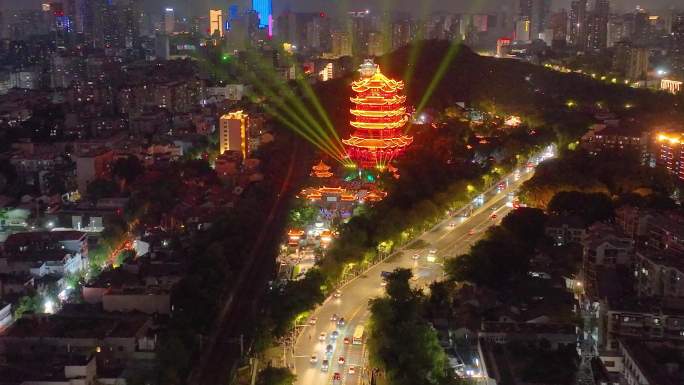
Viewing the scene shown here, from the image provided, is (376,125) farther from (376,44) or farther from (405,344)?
(376,44)

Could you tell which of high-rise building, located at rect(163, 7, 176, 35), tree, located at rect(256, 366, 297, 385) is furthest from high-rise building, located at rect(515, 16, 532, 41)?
tree, located at rect(256, 366, 297, 385)

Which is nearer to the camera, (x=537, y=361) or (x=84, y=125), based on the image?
(x=537, y=361)

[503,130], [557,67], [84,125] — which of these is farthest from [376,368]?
[557,67]

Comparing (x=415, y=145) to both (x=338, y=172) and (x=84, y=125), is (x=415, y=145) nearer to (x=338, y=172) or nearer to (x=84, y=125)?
(x=338, y=172)

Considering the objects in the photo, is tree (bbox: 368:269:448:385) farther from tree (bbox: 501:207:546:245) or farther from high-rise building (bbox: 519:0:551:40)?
high-rise building (bbox: 519:0:551:40)

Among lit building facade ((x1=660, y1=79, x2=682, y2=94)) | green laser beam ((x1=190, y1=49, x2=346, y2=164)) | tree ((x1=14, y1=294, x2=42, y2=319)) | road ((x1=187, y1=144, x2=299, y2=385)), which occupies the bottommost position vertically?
road ((x1=187, y1=144, x2=299, y2=385))

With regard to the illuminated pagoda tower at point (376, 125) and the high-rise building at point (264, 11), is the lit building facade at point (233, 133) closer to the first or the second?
the illuminated pagoda tower at point (376, 125)

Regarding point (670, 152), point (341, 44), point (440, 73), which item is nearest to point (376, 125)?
point (670, 152)
